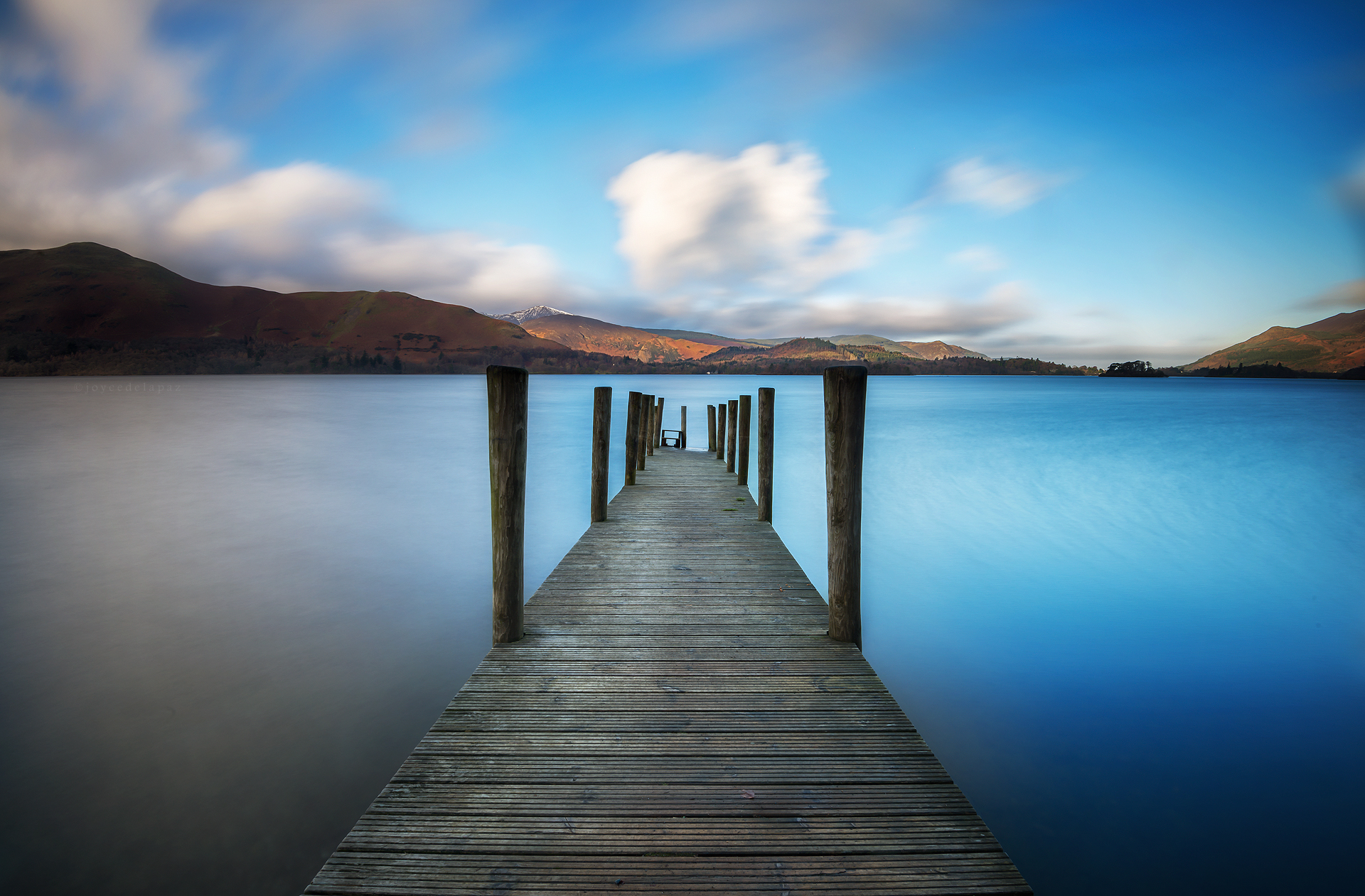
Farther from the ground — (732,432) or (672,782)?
(732,432)

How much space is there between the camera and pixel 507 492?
12.1ft

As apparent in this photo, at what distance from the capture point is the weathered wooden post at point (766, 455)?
24.3ft

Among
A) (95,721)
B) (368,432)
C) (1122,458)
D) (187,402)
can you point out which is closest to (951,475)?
(1122,458)

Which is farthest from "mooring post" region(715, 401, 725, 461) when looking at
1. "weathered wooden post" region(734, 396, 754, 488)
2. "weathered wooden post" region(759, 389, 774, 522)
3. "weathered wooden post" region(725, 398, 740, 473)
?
"weathered wooden post" region(759, 389, 774, 522)

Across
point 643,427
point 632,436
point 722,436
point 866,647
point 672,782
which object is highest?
point 643,427

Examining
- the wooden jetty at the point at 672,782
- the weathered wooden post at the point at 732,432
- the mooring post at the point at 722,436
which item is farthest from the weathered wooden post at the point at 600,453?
the mooring post at the point at 722,436

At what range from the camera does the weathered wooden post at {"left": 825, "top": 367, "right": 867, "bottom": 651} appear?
144 inches

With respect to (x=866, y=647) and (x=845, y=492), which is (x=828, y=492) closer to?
(x=845, y=492)

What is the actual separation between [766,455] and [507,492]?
462cm

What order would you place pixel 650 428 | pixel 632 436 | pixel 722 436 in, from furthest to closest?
1. pixel 650 428
2. pixel 722 436
3. pixel 632 436

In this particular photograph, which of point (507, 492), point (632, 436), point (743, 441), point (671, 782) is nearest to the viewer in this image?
point (671, 782)

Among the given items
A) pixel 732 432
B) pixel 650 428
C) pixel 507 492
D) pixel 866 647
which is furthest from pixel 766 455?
pixel 650 428

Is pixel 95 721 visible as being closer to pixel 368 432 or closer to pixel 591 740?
pixel 591 740

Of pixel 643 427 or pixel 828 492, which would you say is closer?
pixel 828 492
